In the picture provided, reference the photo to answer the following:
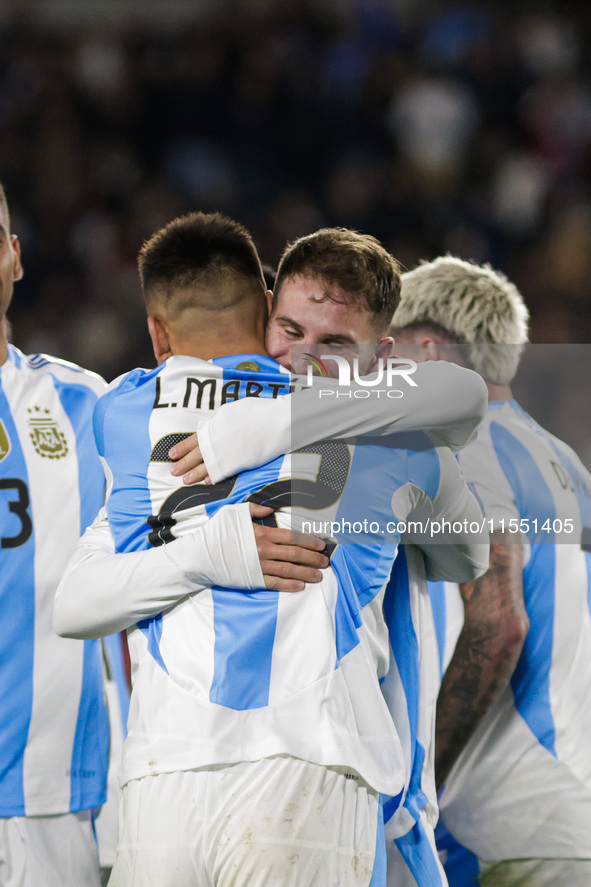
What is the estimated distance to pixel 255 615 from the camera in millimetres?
1346

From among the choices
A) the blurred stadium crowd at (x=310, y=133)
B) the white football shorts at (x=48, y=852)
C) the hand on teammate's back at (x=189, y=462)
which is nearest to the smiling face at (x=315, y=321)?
the hand on teammate's back at (x=189, y=462)

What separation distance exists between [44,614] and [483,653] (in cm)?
104

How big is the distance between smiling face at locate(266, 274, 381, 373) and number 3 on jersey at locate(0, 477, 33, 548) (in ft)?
2.49

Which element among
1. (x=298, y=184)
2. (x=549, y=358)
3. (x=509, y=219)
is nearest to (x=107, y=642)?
(x=549, y=358)

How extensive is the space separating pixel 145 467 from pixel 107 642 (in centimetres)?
83

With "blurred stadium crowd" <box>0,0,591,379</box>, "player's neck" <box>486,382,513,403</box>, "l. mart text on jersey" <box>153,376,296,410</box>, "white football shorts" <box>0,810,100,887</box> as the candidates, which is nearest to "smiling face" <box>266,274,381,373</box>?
"l. mart text on jersey" <box>153,376,296,410</box>

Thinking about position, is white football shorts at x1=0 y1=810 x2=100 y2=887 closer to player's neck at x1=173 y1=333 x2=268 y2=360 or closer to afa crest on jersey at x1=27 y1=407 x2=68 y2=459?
afa crest on jersey at x1=27 y1=407 x2=68 y2=459

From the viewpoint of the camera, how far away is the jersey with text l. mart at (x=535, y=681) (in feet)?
7.11

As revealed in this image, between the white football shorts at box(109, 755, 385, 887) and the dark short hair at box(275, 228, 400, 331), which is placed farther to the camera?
the dark short hair at box(275, 228, 400, 331)

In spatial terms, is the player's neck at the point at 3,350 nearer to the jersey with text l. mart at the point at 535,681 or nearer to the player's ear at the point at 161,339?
the player's ear at the point at 161,339

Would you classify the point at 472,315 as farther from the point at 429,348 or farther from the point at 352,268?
the point at 352,268

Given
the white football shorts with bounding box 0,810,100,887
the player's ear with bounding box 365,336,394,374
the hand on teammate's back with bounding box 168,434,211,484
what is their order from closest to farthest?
the hand on teammate's back with bounding box 168,434,211,484
the player's ear with bounding box 365,336,394,374
the white football shorts with bounding box 0,810,100,887

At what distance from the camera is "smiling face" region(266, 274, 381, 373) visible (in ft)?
5.32

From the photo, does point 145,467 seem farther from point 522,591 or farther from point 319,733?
point 522,591
